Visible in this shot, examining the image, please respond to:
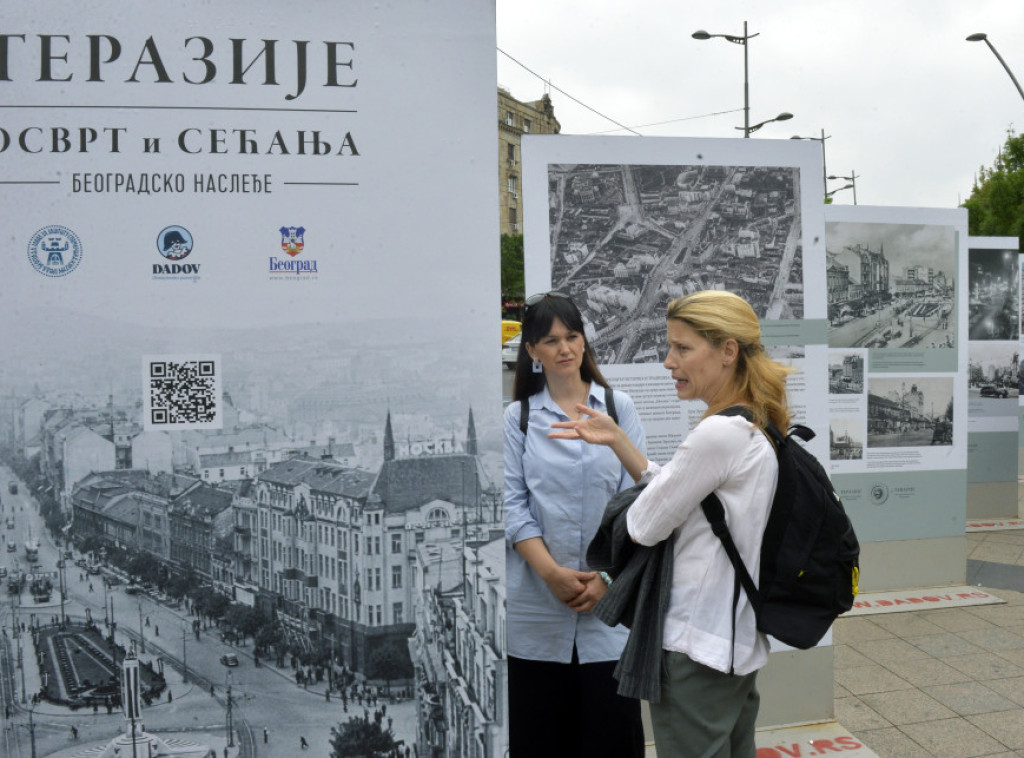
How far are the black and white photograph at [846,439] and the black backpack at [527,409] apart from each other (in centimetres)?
346

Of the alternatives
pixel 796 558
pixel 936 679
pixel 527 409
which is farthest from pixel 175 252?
pixel 936 679

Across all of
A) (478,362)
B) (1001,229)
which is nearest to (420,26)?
(478,362)

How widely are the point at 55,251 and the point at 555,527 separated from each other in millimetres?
1584

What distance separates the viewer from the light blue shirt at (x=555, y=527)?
9.14ft

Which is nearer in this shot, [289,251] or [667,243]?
[289,251]

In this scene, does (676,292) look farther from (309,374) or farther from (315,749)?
(315,749)

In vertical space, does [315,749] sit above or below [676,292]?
below

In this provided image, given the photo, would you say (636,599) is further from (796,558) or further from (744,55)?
(744,55)

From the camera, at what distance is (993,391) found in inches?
315

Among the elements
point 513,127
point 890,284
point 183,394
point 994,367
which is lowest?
point 994,367

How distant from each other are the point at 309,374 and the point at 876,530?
5200 millimetres

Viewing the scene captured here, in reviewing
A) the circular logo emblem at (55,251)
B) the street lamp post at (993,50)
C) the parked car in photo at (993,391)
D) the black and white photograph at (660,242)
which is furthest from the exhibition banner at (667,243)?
the street lamp post at (993,50)

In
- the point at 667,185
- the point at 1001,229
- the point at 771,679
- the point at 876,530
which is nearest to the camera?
the point at 667,185

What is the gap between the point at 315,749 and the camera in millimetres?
2105
